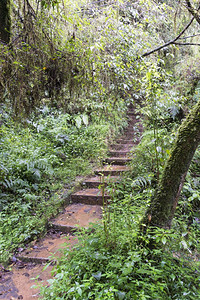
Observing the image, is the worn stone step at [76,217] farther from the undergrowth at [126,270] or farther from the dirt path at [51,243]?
the undergrowth at [126,270]

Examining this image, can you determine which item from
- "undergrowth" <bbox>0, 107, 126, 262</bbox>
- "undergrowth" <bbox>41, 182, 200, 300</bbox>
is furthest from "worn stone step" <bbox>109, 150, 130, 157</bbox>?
"undergrowth" <bbox>41, 182, 200, 300</bbox>

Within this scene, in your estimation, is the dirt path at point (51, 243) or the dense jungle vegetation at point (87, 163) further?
the dirt path at point (51, 243)

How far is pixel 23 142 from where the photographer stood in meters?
5.20

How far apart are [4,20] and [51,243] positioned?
3343 mm

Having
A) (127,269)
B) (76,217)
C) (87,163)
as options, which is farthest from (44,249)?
(87,163)

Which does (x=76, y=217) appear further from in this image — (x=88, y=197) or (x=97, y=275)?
(x=97, y=275)

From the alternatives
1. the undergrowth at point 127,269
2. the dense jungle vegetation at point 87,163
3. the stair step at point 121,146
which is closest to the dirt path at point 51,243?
the dense jungle vegetation at point 87,163

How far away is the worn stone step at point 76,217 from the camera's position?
3.43 m

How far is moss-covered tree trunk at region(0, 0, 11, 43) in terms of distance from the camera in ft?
9.54

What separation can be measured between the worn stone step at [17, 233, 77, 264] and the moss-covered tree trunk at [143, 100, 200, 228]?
1.30 metres

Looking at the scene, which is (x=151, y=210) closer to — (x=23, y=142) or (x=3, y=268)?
(x=3, y=268)

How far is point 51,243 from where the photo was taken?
10.3 feet

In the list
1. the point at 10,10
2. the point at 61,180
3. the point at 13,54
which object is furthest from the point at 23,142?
the point at 10,10

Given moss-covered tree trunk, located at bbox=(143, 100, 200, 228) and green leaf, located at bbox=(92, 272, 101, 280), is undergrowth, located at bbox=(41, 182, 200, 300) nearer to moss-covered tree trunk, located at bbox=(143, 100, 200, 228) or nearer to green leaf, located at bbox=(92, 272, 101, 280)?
green leaf, located at bbox=(92, 272, 101, 280)
